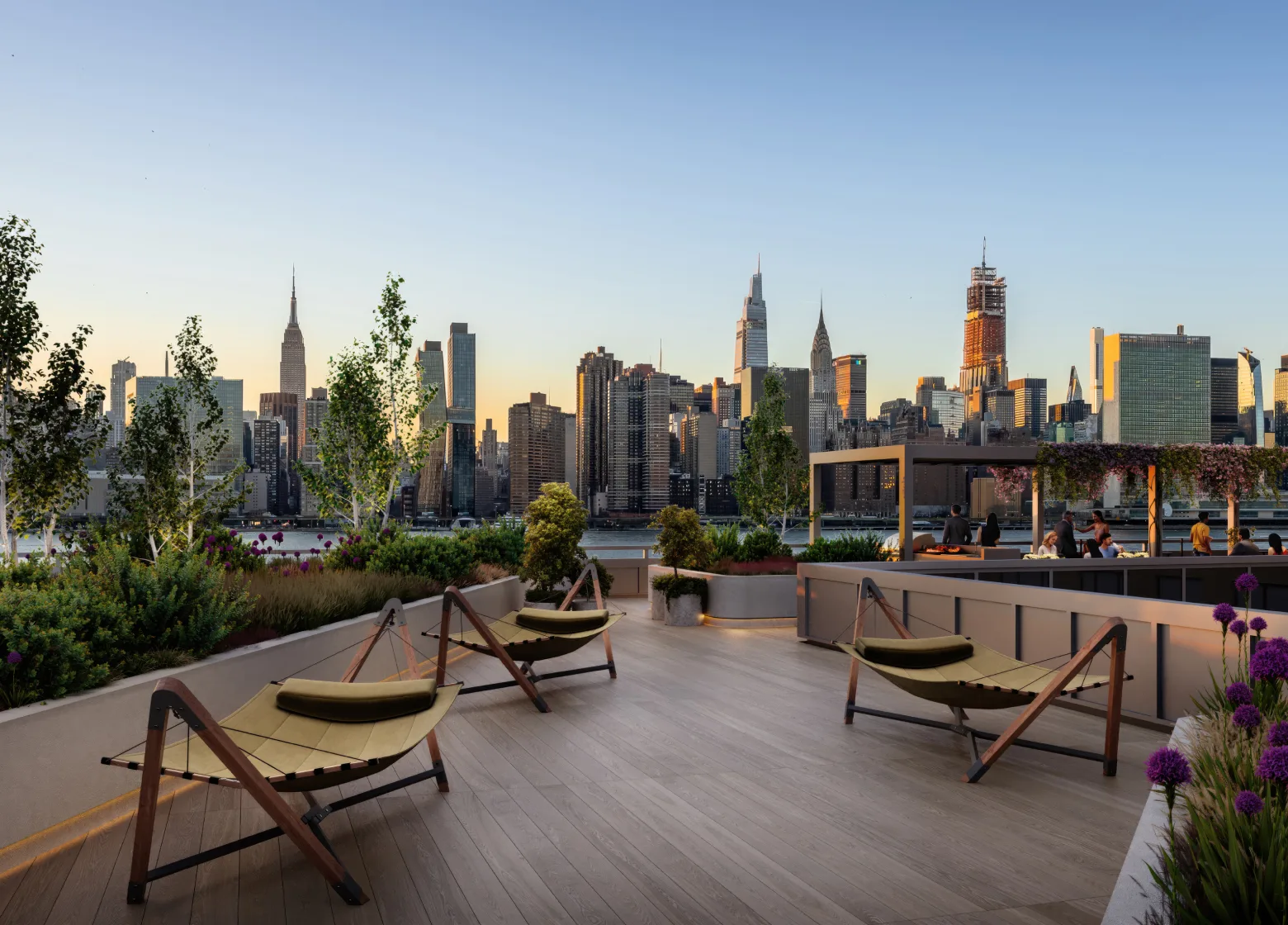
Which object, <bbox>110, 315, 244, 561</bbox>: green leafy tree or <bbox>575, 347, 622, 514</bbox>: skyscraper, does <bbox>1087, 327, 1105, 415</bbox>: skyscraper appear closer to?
<bbox>575, 347, 622, 514</bbox>: skyscraper

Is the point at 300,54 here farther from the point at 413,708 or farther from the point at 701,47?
the point at 413,708

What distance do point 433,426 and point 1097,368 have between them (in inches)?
3592

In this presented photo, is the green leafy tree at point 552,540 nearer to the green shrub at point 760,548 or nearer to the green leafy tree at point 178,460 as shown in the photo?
the green shrub at point 760,548

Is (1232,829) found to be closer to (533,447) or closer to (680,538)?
(680,538)

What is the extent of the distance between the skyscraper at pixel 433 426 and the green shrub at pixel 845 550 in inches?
236

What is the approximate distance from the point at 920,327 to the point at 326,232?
30.4 metres

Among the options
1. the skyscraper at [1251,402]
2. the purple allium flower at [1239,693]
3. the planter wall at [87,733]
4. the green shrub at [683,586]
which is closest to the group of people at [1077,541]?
the green shrub at [683,586]

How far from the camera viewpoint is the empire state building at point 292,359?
6425 cm

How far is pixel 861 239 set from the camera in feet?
78.8

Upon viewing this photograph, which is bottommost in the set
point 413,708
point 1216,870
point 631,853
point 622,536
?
point 622,536

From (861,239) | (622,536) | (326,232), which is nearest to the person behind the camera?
(326,232)

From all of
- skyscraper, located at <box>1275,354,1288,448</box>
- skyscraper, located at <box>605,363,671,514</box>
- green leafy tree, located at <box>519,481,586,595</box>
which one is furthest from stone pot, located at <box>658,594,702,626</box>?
skyscraper, located at <box>1275,354,1288,448</box>

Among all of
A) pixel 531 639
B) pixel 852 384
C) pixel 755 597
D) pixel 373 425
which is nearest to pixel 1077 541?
pixel 755 597

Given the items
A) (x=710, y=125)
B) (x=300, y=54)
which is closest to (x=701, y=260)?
(x=710, y=125)
